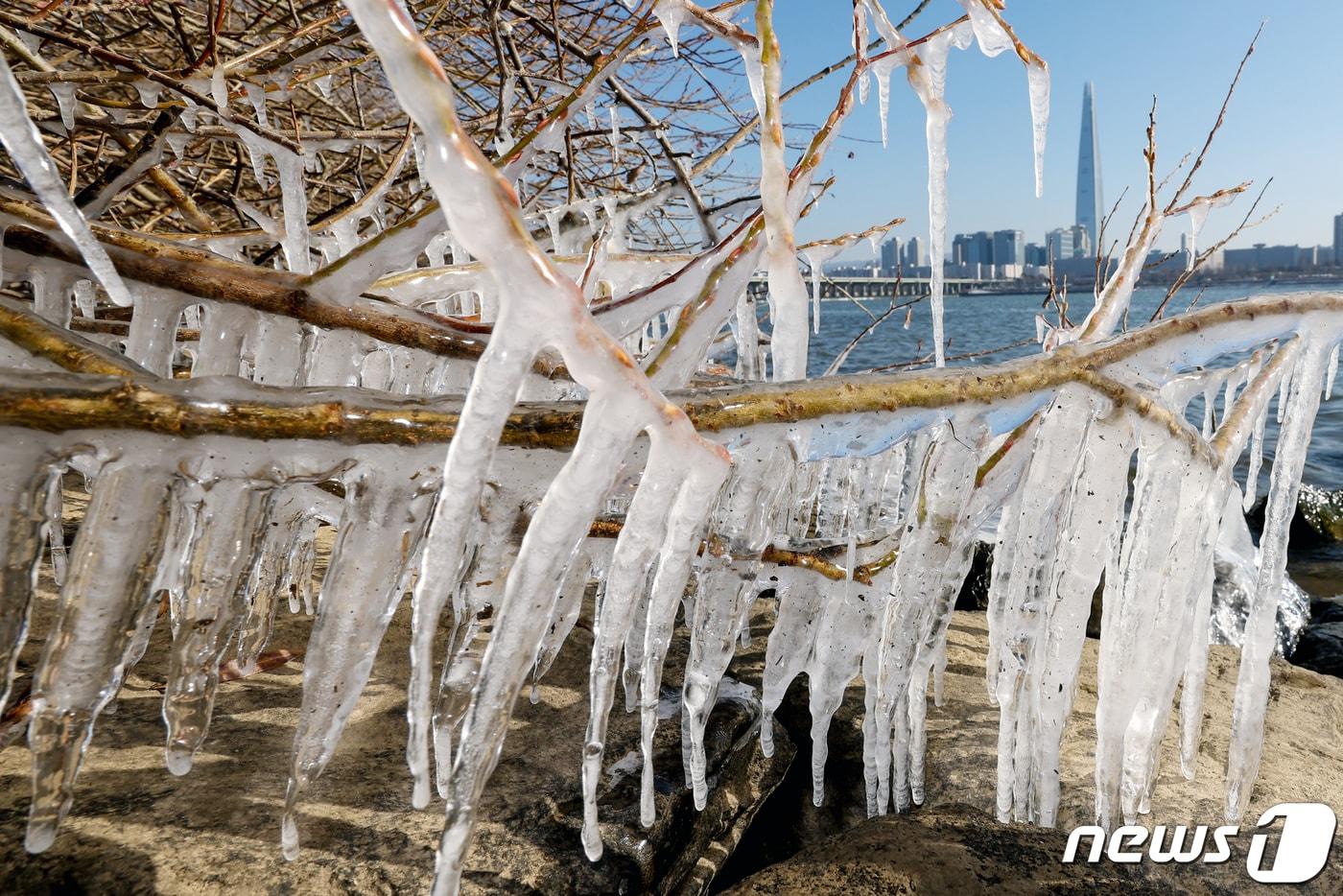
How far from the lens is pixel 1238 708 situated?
2.17 meters

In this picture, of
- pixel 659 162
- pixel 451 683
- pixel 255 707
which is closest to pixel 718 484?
pixel 451 683

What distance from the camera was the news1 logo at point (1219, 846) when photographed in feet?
6.51

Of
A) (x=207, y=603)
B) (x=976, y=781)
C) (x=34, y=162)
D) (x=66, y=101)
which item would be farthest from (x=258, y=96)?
(x=976, y=781)

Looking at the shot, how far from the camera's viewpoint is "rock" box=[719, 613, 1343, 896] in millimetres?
1819

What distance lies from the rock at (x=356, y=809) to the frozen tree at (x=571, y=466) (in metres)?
0.21

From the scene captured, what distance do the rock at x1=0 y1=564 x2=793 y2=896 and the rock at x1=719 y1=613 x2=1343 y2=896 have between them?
20 centimetres

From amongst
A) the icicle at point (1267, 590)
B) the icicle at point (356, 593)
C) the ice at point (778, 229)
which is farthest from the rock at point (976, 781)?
the ice at point (778, 229)

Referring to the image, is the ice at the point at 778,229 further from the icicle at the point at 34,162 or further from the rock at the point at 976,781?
the rock at the point at 976,781

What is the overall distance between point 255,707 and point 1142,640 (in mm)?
2460

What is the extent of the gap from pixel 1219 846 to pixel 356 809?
2.37 metres

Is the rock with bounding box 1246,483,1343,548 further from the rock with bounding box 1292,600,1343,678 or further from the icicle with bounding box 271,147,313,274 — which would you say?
the icicle with bounding box 271,147,313,274

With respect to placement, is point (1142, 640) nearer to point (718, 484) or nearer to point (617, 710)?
point (718, 484)

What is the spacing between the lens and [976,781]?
2473 mm

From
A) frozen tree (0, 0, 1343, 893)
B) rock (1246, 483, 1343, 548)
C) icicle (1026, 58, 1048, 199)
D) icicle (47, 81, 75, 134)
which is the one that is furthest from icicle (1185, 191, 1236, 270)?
rock (1246, 483, 1343, 548)
